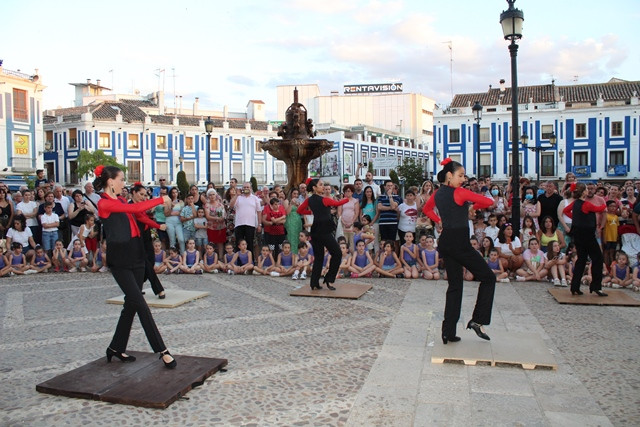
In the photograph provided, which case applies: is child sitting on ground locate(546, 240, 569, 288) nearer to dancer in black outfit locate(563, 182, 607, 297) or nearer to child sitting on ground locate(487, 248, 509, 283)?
child sitting on ground locate(487, 248, 509, 283)

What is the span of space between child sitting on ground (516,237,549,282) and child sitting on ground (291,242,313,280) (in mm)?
3880

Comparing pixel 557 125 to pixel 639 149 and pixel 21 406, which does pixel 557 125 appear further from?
pixel 21 406

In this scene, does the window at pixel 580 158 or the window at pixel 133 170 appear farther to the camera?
the window at pixel 133 170

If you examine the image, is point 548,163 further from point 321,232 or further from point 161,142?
point 321,232

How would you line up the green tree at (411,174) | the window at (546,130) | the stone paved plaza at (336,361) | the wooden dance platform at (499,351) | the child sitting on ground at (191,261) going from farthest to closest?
the green tree at (411,174), the window at (546,130), the child sitting on ground at (191,261), the wooden dance platform at (499,351), the stone paved plaza at (336,361)

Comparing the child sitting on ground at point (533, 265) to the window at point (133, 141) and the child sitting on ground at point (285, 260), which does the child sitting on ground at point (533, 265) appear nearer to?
the child sitting on ground at point (285, 260)

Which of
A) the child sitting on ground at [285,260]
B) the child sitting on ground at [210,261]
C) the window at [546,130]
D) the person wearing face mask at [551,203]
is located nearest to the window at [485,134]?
the window at [546,130]

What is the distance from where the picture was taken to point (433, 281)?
10195 millimetres

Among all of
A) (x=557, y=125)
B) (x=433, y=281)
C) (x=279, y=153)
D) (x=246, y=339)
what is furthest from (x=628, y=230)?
(x=557, y=125)

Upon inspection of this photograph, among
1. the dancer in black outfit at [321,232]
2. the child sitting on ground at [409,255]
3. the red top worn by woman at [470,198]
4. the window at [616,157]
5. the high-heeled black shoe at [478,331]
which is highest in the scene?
the window at [616,157]

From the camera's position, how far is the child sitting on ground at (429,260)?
10.4 m

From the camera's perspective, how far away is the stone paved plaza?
4.09m

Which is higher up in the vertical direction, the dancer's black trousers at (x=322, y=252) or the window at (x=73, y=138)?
the window at (x=73, y=138)

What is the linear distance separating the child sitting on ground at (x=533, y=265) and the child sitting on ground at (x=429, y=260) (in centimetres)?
147
